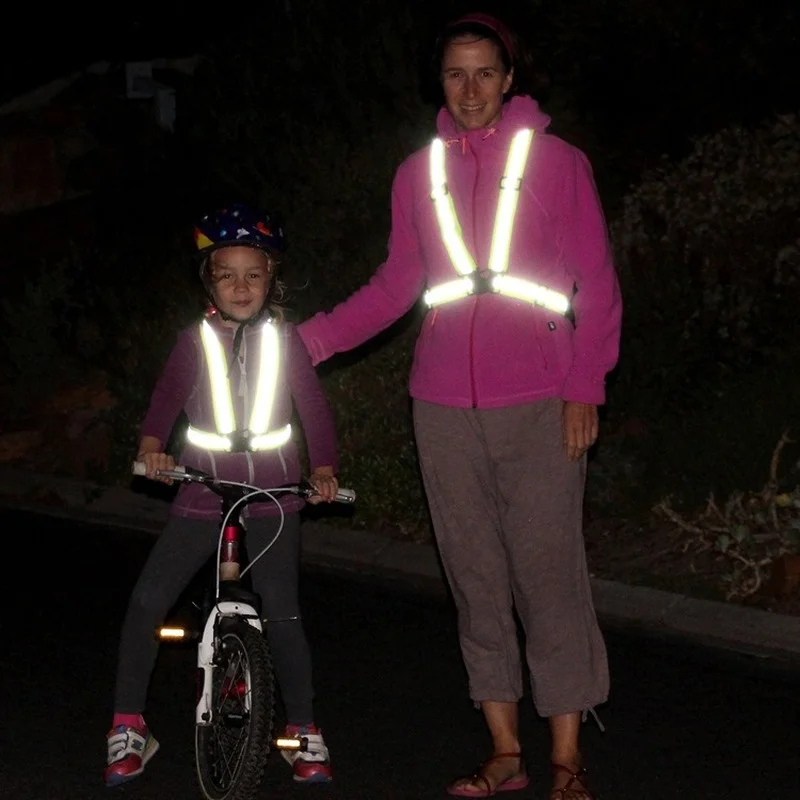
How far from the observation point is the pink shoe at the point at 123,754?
6465 millimetres

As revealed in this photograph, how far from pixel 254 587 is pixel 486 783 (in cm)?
97

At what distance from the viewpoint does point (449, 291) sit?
5941 millimetres

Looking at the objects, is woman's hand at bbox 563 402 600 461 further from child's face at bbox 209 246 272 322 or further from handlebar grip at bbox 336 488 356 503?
child's face at bbox 209 246 272 322

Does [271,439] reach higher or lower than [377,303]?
lower

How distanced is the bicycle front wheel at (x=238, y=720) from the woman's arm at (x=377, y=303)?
3.35 ft

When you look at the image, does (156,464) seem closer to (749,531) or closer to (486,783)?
(486,783)

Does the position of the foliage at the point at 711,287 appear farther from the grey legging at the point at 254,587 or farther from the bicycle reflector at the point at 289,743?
the bicycle reflector at the point at 289,743

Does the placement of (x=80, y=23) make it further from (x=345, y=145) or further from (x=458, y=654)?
(x=458, y=654)

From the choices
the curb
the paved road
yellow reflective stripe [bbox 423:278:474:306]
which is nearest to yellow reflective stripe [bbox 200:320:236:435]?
yellow reflective stripe [bbox 423:278:474:306]

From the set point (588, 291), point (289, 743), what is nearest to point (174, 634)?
point (289, 743)

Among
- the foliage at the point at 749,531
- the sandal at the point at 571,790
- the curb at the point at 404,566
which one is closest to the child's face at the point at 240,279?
the sandal at the point at 571,790

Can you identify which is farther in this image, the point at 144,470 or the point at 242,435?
the point at 242,435

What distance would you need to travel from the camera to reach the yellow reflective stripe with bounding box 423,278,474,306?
5895mm

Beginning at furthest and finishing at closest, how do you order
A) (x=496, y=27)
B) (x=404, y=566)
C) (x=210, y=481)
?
(x=404, y=566) < (x=210, y=481) < (x=496, y=27)
